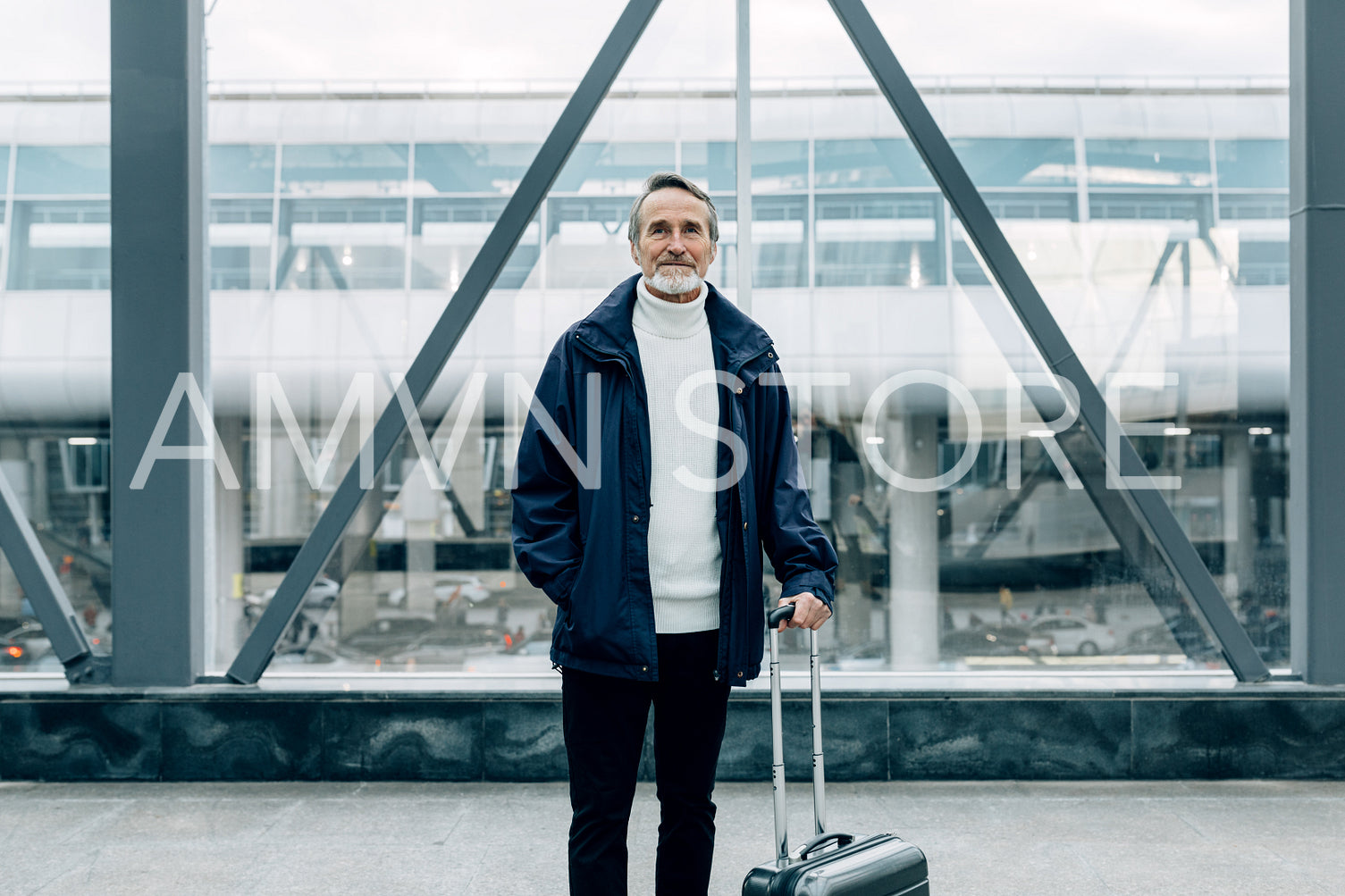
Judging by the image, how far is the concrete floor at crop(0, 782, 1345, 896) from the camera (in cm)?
311

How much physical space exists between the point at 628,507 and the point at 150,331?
2876 millimetres


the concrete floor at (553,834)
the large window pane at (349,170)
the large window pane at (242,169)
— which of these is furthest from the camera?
the large window pane at (349,170)

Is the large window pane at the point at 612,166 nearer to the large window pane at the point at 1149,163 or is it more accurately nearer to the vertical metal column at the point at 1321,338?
the large window pane at the point at 1149,163

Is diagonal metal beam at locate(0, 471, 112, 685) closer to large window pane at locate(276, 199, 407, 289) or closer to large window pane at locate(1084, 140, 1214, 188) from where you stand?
large window pane at locate(276, 199, 407, 289)

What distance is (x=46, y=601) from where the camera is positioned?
4.25 m

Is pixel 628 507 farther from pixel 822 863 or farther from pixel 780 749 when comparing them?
pixel 822 863

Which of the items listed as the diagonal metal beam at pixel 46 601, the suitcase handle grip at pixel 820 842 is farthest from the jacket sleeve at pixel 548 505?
the diagonal metal beam at pixel 46 601

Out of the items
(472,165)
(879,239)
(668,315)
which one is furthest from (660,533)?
(472,165)

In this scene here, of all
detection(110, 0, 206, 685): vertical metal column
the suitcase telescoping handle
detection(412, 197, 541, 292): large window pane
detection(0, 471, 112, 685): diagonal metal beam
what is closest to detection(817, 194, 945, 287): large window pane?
detection(412, 197, 541, 292): large window pane

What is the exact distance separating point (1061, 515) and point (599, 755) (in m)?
3.07

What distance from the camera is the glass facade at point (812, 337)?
454 centimetres

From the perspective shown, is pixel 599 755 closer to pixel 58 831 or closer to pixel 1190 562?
pixel 58 831

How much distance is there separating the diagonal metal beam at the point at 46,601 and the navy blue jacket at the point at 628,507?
289 cm

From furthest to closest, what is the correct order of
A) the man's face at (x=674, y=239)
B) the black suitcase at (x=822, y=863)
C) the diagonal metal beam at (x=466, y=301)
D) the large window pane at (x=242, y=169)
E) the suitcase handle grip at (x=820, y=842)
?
the large window pane at (x=242, y=169) → the diagonal metal beam at (x=466, y=301) → the man's face at (x=674, y=239) → the suitcase handle grip at (x=820, y=842) → the black suitcase at (x=822, y=863)
